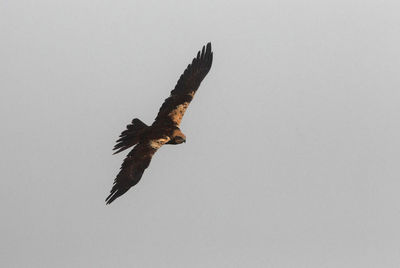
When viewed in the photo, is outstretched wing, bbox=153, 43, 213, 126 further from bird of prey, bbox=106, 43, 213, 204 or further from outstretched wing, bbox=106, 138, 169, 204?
outstretched wing, bbox=106, 138, 169, 204

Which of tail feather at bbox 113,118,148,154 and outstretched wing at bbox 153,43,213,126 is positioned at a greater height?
outstretched wing at bbox 153,43,213,126

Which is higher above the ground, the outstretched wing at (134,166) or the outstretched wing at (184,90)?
the outstretched wing at (184,90)

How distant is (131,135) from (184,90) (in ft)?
9.30

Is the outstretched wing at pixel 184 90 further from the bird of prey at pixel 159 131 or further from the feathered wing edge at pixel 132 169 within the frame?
the feathered wing edge at pixel 132 169

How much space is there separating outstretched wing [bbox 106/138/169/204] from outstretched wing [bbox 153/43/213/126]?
5.28 ft

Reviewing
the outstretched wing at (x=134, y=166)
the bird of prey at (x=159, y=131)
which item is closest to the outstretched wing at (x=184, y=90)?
the bird of prey at (x=159, y=131)

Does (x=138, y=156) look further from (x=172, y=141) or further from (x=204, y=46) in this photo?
(x=204, y=46)

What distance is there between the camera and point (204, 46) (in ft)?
72.0

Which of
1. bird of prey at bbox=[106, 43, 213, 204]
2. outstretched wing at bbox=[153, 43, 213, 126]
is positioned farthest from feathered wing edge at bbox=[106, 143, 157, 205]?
outstretched wing at bbox=[153, 43, 213, 126]

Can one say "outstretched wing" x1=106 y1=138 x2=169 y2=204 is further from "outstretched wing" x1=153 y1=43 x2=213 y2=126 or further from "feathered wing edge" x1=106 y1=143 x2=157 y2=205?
"outstretched wing" x1=153 y1=43 x2=213 y2=126

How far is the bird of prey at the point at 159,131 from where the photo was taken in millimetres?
18219

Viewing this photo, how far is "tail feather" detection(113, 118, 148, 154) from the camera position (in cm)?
1900

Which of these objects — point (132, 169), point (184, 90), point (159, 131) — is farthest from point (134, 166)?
point (184, 90)

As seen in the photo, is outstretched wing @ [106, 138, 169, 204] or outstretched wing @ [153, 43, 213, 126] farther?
outstretched wing @ [153, 43, 213, 126]
